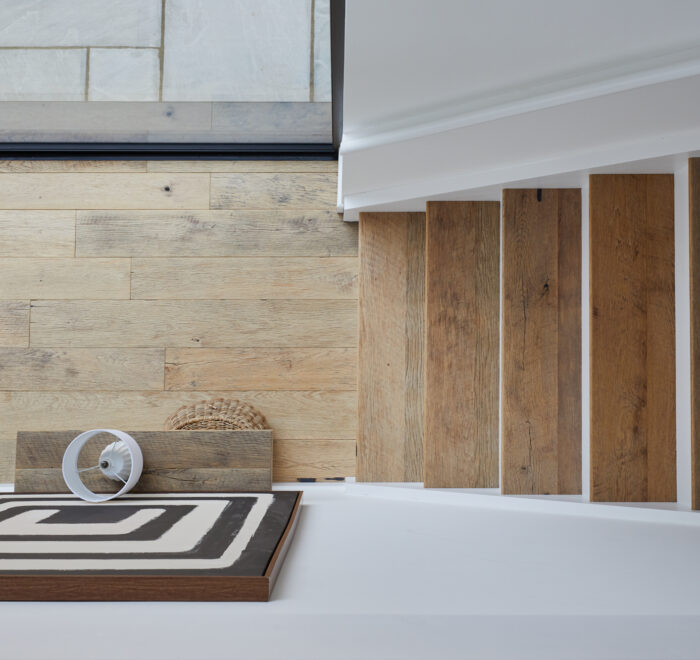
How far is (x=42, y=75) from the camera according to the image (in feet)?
6.50

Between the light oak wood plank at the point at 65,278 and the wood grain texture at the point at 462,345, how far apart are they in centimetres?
119

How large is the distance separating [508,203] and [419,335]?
0.57m

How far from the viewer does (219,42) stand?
1.82 meters

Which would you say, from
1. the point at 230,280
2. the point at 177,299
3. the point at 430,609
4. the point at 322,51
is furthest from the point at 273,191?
the point at 430,609

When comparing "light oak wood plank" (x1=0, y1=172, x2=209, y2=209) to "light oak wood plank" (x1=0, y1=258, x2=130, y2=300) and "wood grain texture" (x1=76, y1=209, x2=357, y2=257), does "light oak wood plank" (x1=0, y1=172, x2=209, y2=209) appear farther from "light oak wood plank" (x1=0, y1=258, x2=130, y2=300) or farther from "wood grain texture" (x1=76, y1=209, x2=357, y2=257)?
"light oak wood plank" (x1=0, y1=258, x2=130, y2=300)

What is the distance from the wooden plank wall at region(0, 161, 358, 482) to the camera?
2.40 meters

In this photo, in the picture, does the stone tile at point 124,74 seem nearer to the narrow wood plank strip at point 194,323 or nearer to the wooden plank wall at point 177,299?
the wooden plank wall at point 177,299

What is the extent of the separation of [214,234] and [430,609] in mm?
1817

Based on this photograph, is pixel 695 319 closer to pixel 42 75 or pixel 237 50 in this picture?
pixel 237 50

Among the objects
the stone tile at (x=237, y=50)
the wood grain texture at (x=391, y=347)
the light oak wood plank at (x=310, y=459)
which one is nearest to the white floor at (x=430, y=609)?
the wood grain texture at (x=391, y=347)

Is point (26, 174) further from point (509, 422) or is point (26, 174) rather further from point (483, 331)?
point (509, 422)

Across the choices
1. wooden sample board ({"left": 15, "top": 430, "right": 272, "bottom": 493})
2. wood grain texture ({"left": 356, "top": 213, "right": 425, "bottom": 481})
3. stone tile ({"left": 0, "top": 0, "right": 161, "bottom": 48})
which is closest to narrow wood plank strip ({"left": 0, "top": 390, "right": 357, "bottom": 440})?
wood grain texture ({"left": 356, "top": 213, "right": 425, "bottom": 481})

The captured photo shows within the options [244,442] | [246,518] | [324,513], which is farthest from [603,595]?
[244,442]

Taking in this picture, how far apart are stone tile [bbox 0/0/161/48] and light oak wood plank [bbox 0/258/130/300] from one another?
2.74ft
